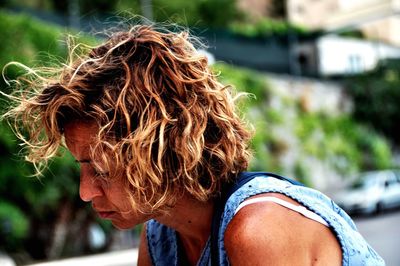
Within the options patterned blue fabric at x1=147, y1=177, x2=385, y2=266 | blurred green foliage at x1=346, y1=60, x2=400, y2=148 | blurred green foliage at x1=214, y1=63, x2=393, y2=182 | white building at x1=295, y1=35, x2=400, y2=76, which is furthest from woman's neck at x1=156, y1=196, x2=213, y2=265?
white building at x1=295, y1=35, x2=400, y2=76

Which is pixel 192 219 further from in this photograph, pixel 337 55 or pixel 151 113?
pixel 337 55

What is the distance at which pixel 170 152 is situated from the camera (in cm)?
159

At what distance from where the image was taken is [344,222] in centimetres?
158

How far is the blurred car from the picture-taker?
62.1 feet

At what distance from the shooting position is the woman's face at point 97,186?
1.62 meters

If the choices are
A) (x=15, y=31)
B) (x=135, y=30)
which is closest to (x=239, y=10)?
(x=15, y=31)

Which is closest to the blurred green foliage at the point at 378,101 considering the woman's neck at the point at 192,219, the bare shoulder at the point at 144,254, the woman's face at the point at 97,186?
the bare shoulder at the point at 144,254

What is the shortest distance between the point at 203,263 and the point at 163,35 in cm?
63

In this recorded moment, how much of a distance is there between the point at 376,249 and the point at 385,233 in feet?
11.1

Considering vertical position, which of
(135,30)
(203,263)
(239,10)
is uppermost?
(135,30)

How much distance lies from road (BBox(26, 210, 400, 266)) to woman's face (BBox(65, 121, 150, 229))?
7818 millimetres

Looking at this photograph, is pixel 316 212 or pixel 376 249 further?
pixel 376 249

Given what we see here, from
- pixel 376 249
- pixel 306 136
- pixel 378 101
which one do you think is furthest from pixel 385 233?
pixel 378 101

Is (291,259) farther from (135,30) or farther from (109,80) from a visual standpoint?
(135,30)
